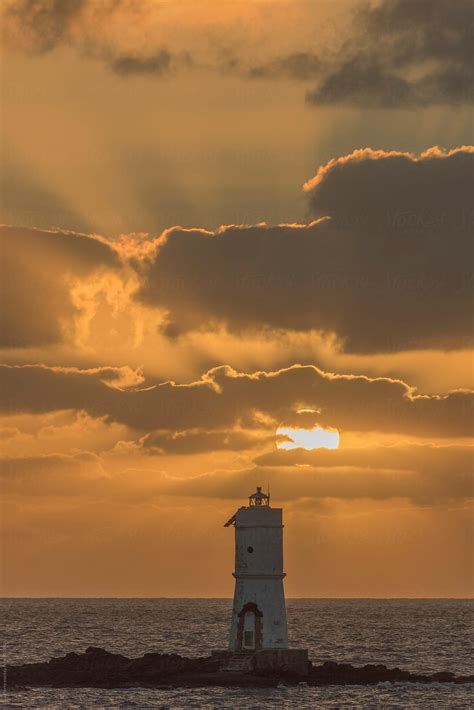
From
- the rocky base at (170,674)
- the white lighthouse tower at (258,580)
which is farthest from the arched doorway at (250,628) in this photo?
the rocky base at (170,674)

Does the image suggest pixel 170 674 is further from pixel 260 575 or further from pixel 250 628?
pixel 260 575

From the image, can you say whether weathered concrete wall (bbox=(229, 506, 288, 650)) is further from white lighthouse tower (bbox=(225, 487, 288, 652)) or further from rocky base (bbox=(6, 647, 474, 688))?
rocky base (bbox=(6, 647, 474, 688))

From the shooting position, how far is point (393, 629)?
15775 cm

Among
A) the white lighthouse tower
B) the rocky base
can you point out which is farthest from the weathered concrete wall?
the rocky base

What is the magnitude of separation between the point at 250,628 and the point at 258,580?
2562 millimetres

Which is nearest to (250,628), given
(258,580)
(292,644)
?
(258,580)

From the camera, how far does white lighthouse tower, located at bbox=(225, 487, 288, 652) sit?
6638 cm

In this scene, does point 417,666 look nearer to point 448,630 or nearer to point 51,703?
point 51,703

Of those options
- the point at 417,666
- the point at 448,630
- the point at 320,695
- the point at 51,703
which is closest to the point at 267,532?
the point at 320,695

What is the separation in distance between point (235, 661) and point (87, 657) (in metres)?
12.7

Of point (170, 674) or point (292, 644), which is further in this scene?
point (292, 644)

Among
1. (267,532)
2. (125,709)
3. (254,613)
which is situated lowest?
(125,709)

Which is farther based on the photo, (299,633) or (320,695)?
(299,633)

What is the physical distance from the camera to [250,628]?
219ft
